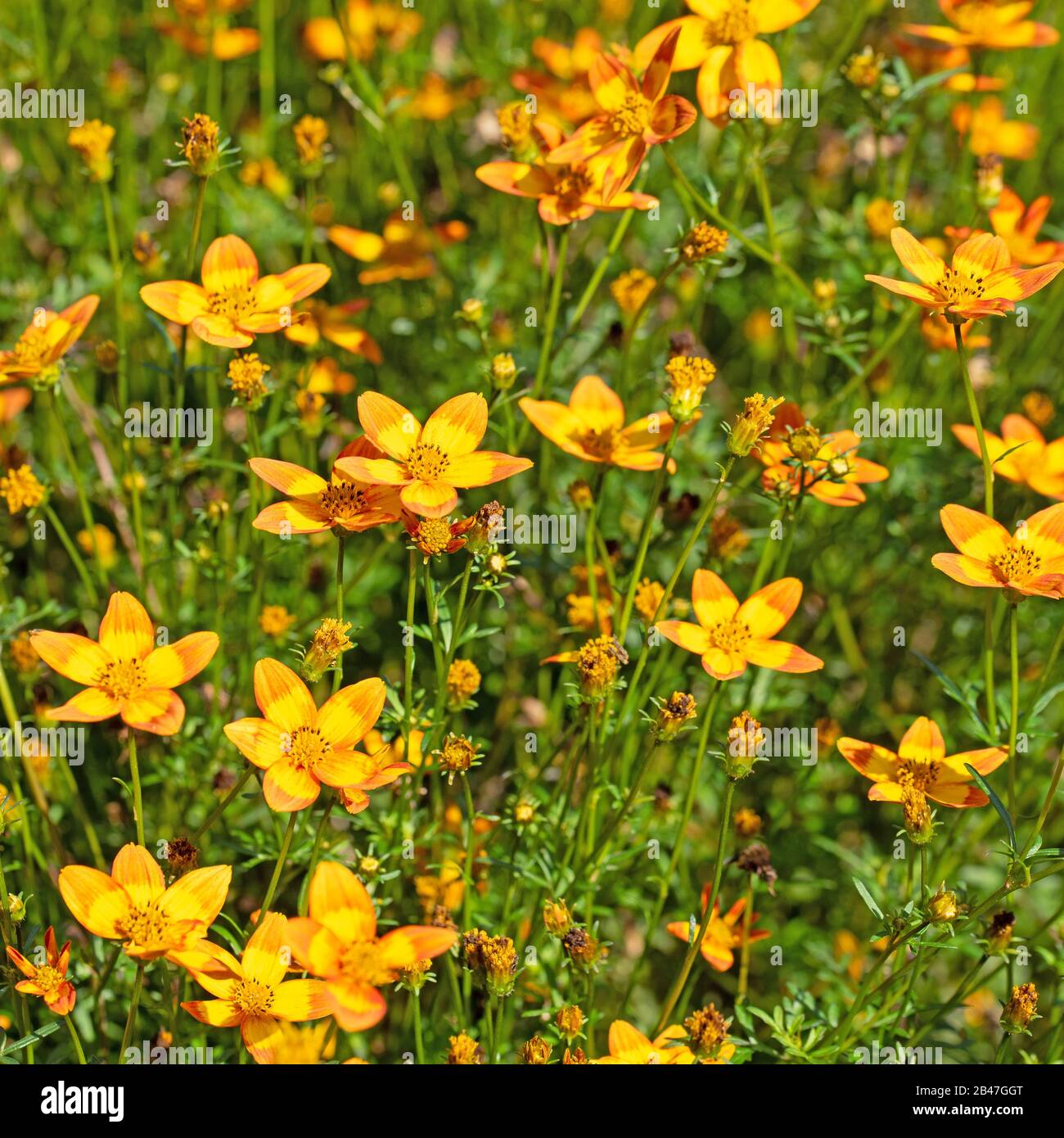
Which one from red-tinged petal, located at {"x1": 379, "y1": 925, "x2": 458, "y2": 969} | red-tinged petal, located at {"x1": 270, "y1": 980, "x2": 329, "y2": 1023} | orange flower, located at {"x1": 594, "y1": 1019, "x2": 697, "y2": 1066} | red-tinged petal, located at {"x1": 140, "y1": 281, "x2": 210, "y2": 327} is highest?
red-tinged petal, located at {"x1": 140, "y1": 281, "x2": 210, "y2": 327}

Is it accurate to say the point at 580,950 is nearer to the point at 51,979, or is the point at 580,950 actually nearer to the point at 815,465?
the point at 51,979

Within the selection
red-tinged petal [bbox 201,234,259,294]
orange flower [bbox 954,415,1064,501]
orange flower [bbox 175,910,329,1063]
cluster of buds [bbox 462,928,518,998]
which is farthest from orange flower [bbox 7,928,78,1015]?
orange flower [bbox 954,415,1064,501]

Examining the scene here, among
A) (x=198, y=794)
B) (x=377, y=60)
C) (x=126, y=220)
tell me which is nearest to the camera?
(x=198, y=794)

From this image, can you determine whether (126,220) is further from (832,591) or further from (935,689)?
(935,689)

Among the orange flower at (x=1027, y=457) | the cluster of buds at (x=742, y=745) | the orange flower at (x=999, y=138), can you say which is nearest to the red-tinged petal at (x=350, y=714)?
the cluster of buds at (x=742, y=745)

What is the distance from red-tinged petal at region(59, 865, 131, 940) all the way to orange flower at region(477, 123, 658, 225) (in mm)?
1350

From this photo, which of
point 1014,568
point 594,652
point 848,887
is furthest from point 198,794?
point 1014,568

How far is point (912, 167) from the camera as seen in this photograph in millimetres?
3488

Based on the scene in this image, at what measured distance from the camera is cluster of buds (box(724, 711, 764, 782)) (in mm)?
1750

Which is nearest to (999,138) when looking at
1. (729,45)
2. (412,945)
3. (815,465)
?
(729,45)

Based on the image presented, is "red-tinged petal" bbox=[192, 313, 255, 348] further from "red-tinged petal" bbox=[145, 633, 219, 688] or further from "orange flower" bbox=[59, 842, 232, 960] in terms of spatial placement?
"orange flower" bbox=[59, 842, 232, 960]

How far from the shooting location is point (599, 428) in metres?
2.25

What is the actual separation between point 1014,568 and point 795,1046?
32.8 inches

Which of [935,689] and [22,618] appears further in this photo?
[935,689]
